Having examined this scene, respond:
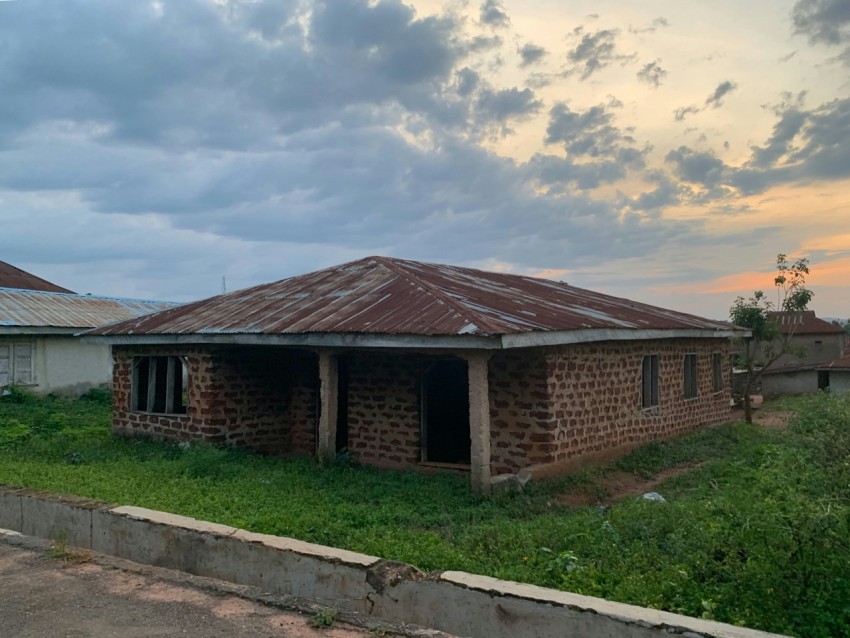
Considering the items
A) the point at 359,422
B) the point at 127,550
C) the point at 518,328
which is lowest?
the point at 127,550

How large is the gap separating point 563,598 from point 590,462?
6049mm

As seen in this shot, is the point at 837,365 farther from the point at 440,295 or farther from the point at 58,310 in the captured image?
the point at 58,310

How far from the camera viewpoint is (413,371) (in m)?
10.6

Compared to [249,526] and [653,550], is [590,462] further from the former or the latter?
[249,526]

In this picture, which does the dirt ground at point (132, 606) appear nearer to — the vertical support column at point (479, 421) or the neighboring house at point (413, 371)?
the vertical support column at point (479, 421)

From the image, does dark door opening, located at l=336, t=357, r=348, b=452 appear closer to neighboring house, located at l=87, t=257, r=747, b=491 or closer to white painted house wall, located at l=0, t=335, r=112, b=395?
neighboring house, located at l=87, t=257, r=747, b=491

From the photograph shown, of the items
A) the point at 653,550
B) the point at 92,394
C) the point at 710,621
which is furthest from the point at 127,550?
the point at 92,394

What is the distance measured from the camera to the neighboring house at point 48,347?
18.5 meters

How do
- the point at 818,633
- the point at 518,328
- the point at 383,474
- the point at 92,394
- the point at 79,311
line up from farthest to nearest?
the point at 79,311, the point at 92,394, the point at 383,474, the point at 518,328, the point at 818,633

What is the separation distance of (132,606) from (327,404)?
16.8ft

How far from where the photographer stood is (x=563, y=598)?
454 cm

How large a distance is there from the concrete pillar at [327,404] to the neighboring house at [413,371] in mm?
21

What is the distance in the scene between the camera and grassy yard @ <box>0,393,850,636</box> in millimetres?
4332

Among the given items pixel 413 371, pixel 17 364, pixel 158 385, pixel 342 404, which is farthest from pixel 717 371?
pixel 17 364
